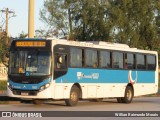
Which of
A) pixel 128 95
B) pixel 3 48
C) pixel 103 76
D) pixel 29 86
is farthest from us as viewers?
pixel 3 48

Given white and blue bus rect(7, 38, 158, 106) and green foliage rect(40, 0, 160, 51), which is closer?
white and blue bus rect(7, 38, 158, 106)

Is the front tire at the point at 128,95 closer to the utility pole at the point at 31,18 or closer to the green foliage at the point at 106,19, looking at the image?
the utility pole at the point at 31,18

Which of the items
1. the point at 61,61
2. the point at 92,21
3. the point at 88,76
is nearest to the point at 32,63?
the point at 61,61

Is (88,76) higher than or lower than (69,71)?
lower

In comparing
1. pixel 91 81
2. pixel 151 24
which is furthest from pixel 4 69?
pixel 91 81

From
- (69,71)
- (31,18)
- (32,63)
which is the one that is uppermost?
(31,18)

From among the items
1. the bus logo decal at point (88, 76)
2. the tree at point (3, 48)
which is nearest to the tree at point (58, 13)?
the tree at point (3, 48)

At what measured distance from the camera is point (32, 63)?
80.9ft

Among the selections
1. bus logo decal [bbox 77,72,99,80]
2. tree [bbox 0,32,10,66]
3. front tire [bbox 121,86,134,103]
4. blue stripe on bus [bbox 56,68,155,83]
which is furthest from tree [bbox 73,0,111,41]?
bus logo decal [bbox 77,72,99,80]

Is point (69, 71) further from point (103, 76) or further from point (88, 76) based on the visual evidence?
point (103, 76)

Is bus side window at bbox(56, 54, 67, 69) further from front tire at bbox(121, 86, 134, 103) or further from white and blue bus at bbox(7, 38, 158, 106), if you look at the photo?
front tire at bbox(121, 86, 134, 103)

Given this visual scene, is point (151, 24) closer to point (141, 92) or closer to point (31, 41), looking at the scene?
point (141, 92)

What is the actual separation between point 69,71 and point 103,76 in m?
3.37

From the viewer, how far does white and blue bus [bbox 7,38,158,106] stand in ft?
80.8
